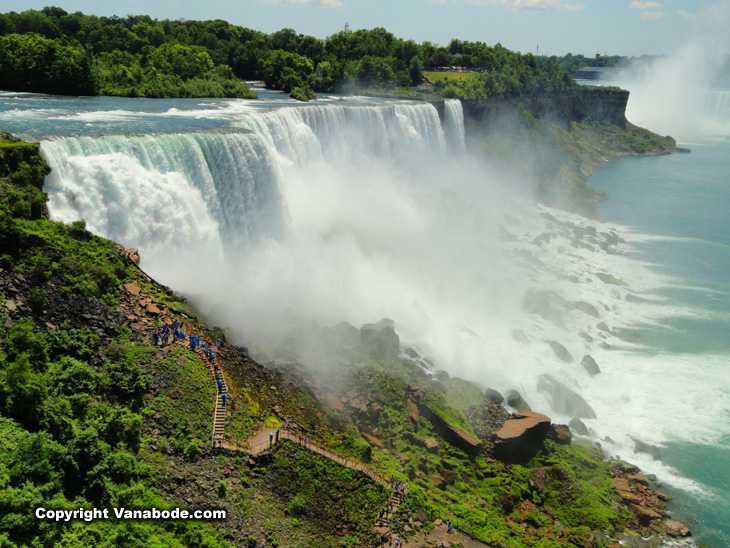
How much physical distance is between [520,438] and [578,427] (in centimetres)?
442

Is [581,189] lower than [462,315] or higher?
higher

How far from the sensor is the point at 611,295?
1431 inches

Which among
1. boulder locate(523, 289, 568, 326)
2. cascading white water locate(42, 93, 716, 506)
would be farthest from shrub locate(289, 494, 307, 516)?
boulder locate(523, 289, 568, 326)

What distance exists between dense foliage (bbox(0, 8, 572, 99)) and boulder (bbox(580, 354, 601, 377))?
36.7m

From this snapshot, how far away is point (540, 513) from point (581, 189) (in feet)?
149

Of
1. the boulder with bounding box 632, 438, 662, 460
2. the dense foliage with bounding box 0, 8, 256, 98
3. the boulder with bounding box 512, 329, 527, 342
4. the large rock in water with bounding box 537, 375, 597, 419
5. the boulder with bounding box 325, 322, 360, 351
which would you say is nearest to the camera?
the boulder with bounding box 632, 438, 662, 460

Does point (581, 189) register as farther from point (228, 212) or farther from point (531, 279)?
point (228, 212)

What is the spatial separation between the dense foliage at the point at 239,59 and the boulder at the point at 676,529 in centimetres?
4427

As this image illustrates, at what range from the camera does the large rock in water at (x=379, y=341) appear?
24.5 m

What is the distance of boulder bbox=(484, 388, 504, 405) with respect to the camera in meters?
24.3

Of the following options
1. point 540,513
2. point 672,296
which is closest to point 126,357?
point 540,513

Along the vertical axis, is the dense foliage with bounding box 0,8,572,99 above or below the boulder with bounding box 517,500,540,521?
above

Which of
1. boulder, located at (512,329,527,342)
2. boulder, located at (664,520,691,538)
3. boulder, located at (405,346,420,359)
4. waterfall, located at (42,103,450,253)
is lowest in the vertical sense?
boulder, located at (664,520,691,538)

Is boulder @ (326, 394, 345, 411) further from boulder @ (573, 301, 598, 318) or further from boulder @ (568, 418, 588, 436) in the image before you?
boulder @ (573, 301, 598, 318)
